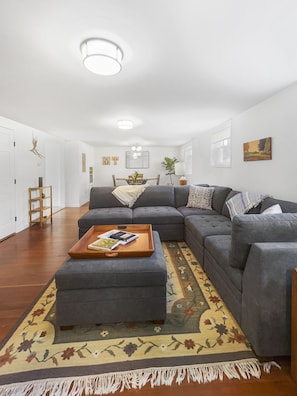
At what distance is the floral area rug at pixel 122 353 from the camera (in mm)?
1197

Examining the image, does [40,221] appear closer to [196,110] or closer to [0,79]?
[0,79]

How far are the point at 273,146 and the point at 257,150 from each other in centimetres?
35

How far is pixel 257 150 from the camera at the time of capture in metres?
3.18

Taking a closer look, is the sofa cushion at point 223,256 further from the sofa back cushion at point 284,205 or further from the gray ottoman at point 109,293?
the sofa back cushion at point 284,205

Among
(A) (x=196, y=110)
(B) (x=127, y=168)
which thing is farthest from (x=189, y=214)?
(B) (x=127, y=168)

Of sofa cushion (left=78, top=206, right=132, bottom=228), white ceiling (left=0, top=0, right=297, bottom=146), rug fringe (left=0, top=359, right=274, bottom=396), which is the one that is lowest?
rug fringe (left=0, top=359, right=274, bottom=396)

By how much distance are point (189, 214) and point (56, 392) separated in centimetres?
270

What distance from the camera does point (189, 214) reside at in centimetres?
345

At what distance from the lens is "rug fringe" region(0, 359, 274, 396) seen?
114cm

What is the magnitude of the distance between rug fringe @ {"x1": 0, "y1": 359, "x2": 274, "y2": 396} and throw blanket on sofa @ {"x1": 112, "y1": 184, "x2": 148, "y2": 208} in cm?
305

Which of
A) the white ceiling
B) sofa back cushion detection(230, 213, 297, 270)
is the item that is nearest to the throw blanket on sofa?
the white ceiling

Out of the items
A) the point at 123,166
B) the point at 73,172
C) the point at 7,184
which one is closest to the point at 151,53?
the point at 7,184

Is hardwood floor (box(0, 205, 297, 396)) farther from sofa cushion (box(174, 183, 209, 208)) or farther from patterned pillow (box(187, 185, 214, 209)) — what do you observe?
patterned pillow (box(187, 185, 214, 209))

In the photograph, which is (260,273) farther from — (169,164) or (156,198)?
(169,164)
